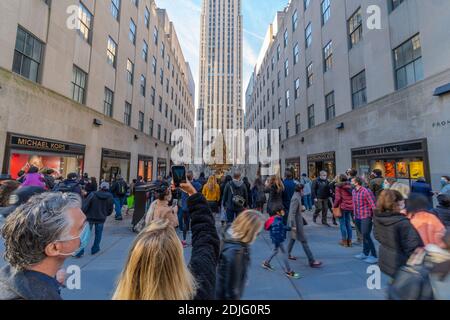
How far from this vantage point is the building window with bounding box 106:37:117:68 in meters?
15.5

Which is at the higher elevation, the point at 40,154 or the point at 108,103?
the point at 108,103

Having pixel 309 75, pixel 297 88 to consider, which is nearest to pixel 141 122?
pixel 297 88

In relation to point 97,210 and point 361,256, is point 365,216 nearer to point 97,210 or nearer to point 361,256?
point 361,256

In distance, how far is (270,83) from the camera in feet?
106

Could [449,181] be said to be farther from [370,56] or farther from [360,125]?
[370,56]

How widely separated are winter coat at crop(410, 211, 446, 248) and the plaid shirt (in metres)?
2.37

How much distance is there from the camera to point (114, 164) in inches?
657

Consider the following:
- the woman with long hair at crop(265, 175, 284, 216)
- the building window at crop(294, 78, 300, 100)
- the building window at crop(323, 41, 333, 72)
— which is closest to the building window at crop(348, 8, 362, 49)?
the building window at crop(323, 41, 333, 72)

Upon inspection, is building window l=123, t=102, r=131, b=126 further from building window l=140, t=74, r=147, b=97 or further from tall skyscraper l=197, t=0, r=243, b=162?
tall skyscraper l=197, t=0, r=243, b=162

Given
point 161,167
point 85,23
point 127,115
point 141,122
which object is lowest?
point 161,167

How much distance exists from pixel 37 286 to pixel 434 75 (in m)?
12.1

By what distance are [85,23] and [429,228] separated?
1778 cm

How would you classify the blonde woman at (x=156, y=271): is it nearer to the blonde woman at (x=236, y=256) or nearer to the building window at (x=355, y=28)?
the blonde woman at (x=236, y=256)
